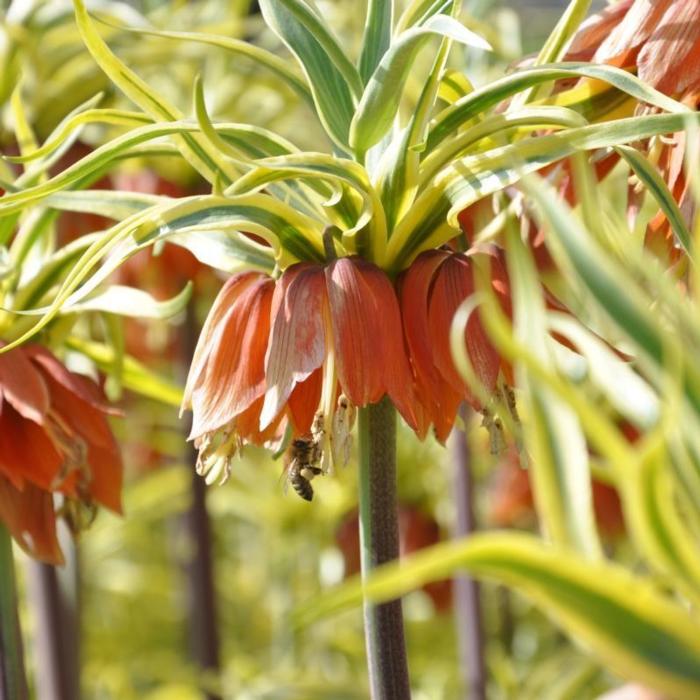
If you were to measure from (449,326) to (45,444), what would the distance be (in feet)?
1.04

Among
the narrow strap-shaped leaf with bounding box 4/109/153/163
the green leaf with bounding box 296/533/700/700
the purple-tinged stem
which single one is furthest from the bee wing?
the purple-tinged stem

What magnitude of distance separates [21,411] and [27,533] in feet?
0.32

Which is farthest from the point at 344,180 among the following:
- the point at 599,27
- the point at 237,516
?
the point at 237,516

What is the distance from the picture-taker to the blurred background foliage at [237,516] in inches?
59.5

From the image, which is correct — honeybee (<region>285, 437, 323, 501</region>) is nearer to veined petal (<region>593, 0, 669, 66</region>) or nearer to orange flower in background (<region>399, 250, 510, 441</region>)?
orange flower in background (<region>399, 250, 510, 441</region>)

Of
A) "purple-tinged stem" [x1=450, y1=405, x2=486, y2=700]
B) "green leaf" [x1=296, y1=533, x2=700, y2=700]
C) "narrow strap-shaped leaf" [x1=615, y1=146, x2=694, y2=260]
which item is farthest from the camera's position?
"purple-tinged stem" [x1=450, y1=405, x2=486, y2=700]

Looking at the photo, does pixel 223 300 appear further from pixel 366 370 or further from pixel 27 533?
pixel 27 533

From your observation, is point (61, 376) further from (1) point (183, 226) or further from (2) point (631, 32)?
(2) point (631, 32)

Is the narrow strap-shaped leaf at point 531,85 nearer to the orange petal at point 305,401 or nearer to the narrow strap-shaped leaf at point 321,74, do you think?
the narrow strap-shaped leaf at point 321,74

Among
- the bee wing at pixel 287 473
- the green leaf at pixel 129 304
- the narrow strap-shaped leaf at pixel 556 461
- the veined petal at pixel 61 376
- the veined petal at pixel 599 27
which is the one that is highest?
the veined petal at pixel 599 27

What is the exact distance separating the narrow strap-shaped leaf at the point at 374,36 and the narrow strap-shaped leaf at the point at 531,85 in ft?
0.21

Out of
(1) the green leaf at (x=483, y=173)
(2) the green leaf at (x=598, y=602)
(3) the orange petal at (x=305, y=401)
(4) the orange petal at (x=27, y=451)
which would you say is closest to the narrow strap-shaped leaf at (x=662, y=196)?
(1) the green leaf at (x=483, y=173)

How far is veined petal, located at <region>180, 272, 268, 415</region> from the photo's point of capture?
2.72 ft

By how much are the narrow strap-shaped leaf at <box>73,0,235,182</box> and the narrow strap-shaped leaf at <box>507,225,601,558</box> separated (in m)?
0.39
